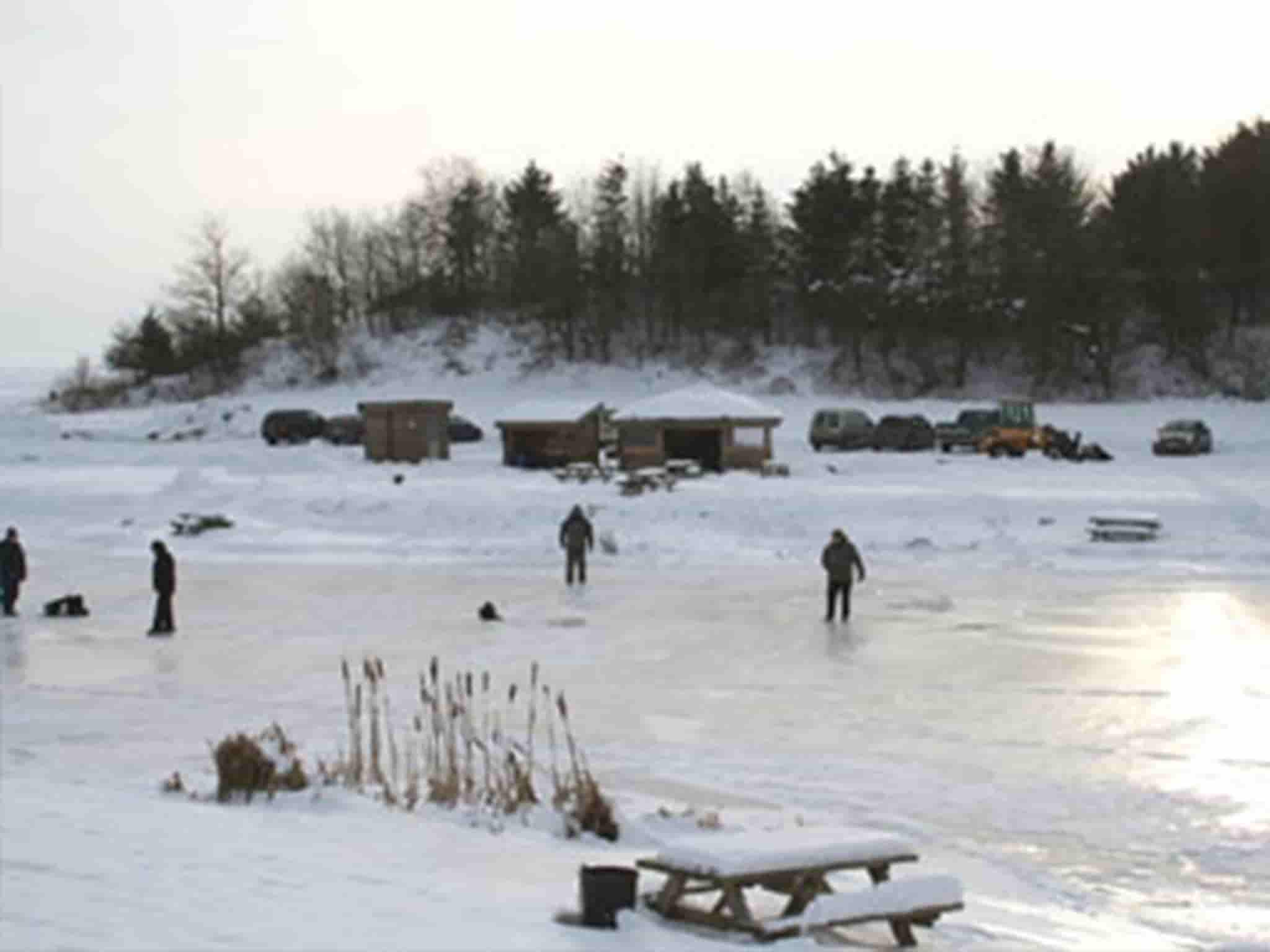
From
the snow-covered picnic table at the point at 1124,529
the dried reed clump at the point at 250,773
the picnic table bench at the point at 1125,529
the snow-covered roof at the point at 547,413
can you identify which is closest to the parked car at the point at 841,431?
the snow-covered roof at the point at 547,413

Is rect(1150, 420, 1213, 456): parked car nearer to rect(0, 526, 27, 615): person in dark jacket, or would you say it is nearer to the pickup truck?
the pickup truck

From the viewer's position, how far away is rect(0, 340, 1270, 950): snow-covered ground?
30.8 ft

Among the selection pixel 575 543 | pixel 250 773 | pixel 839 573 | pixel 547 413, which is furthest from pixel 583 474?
pixel 250 773

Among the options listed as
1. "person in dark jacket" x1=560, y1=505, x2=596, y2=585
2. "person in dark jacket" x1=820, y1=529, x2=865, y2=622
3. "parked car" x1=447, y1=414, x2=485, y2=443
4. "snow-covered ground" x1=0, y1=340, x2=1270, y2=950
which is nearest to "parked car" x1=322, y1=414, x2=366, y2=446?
"parked car" x1=447, y1=414, x2=485, y2=443

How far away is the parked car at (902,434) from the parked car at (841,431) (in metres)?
0.32

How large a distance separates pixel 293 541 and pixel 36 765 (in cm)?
2397

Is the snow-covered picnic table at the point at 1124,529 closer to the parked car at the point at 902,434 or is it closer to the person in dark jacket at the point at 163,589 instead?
the parked car at the point at 902,434

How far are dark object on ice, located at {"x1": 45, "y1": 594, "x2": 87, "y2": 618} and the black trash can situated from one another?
60.7 ft

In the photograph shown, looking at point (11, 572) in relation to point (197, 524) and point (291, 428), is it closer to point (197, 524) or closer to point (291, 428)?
point (197, 524)

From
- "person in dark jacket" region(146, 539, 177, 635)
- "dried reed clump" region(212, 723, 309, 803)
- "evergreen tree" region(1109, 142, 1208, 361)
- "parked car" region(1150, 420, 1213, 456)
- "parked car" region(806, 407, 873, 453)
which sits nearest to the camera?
"dried reed clump" region(212, 723, 309, 803)

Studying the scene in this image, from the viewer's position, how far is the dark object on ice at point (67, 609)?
83.9ft

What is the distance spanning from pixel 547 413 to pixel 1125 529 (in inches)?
796

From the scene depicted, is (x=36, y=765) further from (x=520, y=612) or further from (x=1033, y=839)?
(x=520, y=612)

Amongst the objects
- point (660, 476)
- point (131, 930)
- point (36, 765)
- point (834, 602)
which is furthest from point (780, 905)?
point (660, 476)
